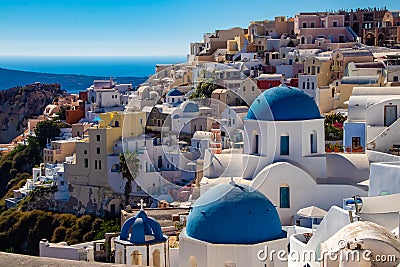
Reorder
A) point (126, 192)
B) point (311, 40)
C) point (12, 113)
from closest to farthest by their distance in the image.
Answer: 1. point (126, 192)
2. point (311, 40)
3. point (12, 113)

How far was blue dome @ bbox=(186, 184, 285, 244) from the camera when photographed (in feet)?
34.5

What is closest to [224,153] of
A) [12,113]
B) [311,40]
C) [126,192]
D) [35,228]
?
[126,192]

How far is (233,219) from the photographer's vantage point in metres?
10.5

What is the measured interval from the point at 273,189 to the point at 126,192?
53.3 feet

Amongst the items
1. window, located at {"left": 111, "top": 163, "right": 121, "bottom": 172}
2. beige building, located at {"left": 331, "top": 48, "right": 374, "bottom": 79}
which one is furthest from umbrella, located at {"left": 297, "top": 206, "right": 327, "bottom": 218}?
beige building, located at {"left": 331, "top": 48, "right": 374, "bottom": 79}

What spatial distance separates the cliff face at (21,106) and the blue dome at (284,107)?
45.4m

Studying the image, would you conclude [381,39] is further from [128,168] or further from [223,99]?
[223,99]

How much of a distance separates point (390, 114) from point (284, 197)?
399cm

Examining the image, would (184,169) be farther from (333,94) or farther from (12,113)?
(12,113)

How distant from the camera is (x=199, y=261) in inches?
413

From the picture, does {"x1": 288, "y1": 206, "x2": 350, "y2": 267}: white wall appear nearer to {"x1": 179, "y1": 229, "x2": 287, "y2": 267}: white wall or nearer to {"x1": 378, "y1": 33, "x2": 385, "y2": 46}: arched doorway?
{"x1": 179, "y1": 229, "x2": 287, "y2": 267}: white wall

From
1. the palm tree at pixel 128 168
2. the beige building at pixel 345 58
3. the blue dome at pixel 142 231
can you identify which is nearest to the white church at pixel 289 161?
the blue dome at pixel 142 231

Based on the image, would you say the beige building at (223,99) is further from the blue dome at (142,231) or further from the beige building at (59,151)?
the beige building at (59,151)

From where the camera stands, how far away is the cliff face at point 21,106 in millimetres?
60344
